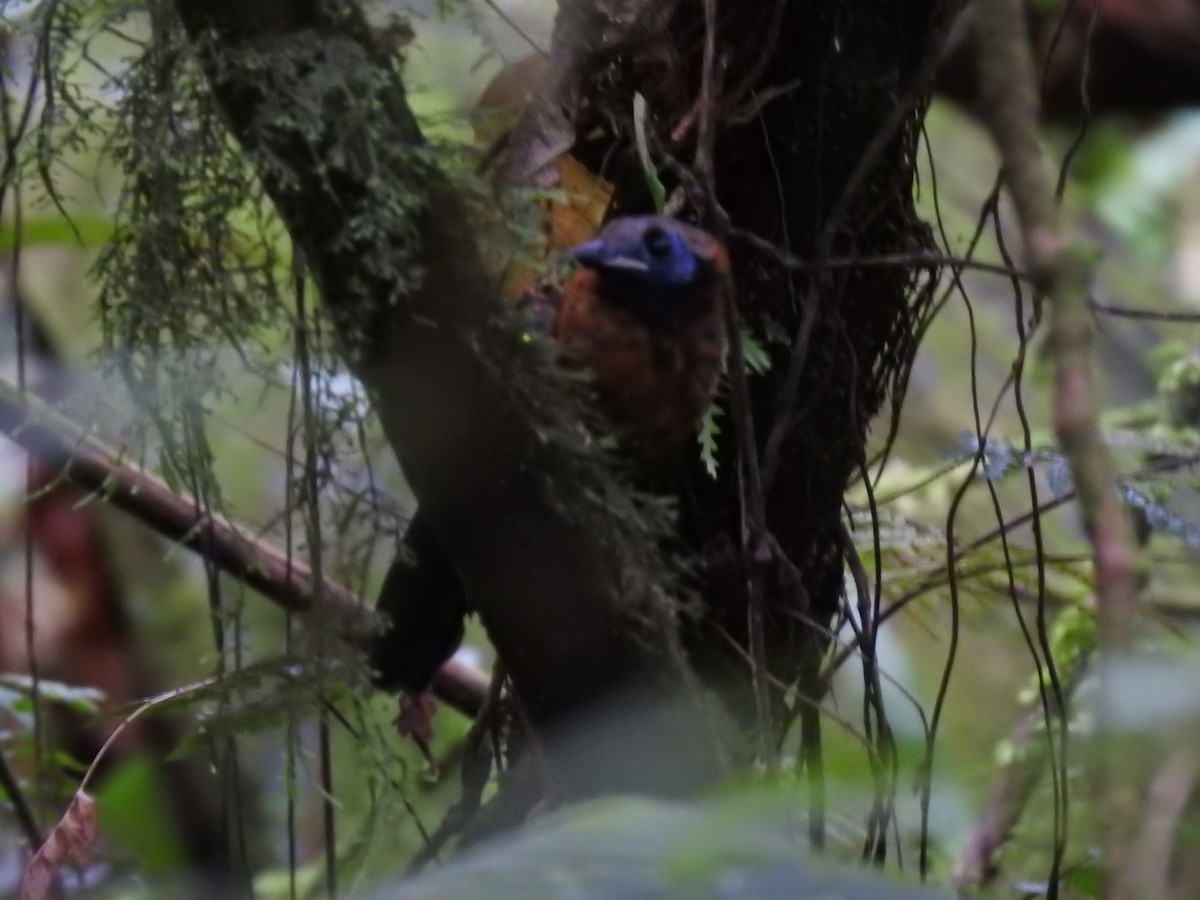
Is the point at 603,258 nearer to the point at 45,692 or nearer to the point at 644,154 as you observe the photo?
the point at 644,154

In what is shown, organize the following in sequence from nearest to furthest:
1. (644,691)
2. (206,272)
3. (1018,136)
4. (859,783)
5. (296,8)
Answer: (859,783) < (1018,136) < (296,8) < (644,691) < (206,272)

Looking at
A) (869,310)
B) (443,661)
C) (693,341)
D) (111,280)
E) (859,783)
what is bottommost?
(443,661)

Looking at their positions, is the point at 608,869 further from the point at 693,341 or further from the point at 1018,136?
the point at 693,341

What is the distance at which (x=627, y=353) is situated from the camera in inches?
65.2

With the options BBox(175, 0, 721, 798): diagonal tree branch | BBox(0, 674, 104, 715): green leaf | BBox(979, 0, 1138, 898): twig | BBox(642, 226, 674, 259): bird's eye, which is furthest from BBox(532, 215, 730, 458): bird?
BBox(0, 674, 104, 715): green leaf

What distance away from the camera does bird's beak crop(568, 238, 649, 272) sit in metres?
1.63

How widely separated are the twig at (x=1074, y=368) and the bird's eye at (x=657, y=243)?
0.71m

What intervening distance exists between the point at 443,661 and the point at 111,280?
0.60m

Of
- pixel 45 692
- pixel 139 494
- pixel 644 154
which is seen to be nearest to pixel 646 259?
Result: pixel 644 154

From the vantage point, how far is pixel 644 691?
1355 mm

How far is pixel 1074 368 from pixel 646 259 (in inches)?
35.2

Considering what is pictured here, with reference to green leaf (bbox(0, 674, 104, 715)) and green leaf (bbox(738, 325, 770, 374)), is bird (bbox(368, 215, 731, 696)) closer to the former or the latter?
green leaf (bbox(738, 325, 770, 374))

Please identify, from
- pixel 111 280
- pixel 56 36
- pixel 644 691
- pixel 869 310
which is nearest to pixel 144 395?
pixel 111 280

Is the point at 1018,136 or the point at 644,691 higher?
the point at 1018,136
